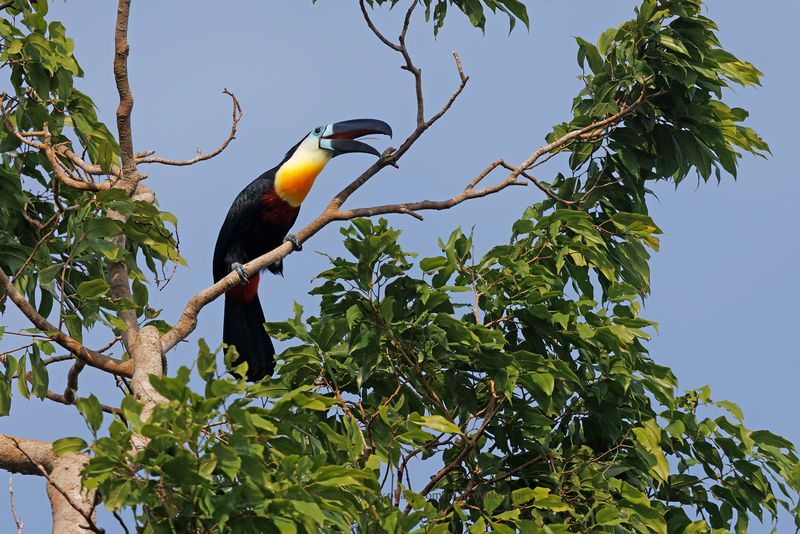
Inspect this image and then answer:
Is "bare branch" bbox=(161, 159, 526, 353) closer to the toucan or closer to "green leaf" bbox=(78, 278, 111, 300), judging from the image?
"green leaf" bbox=(78, 278, 111, 300)

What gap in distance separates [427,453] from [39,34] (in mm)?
2854

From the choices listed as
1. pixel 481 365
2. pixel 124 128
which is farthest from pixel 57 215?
pixel 481 365

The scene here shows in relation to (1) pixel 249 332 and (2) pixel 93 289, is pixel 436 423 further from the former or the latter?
(1) pixel 249 332

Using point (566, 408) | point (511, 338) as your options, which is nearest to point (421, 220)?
point (511, 338)

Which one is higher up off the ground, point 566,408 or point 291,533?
point 566,408

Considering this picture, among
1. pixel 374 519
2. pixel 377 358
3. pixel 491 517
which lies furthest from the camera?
pixel 377 358

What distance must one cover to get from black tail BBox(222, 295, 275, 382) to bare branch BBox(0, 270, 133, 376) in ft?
6.69

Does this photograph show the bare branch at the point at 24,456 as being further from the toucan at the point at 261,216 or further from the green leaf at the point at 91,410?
the toucan at the point at 261,216

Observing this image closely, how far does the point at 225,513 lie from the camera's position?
3.25 m

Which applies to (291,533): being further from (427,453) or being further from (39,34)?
(39,34)

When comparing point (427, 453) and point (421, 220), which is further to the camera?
point (421, 220)

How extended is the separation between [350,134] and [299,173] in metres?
0.47

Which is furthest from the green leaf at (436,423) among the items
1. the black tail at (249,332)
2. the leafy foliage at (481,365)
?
the black tail at (249,332)

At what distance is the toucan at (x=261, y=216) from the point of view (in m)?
7.69
